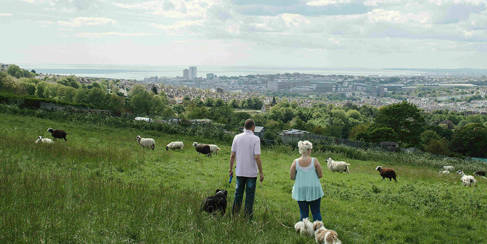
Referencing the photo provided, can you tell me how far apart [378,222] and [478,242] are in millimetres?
1930

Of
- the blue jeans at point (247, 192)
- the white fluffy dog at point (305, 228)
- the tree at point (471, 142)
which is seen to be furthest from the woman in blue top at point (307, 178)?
the tree at point (471, 142)

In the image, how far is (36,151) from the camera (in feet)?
43.2

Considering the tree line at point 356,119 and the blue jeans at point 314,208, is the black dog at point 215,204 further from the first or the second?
the tree line at point 356,119

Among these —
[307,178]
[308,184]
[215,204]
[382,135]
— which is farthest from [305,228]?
[382,135]

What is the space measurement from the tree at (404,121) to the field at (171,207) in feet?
195

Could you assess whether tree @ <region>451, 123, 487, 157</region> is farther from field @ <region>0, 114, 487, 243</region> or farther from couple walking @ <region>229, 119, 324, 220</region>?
couple walking @ <region>229, 119, 324, 220</region>

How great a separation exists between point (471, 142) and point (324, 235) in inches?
3449


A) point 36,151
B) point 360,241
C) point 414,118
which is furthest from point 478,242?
point 414,118

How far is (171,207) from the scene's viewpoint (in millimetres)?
7074

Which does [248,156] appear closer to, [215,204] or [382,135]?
[215,204]

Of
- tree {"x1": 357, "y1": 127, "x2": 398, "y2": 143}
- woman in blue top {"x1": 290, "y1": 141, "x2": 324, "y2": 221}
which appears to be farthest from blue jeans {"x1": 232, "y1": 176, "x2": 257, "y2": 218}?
tree {"x1": 357, "y1": 127, "x2": 398, "y2": 143}

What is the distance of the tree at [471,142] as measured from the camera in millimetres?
76875

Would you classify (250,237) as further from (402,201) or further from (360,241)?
(402,201)

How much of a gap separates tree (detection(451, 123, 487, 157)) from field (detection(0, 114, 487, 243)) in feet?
254
